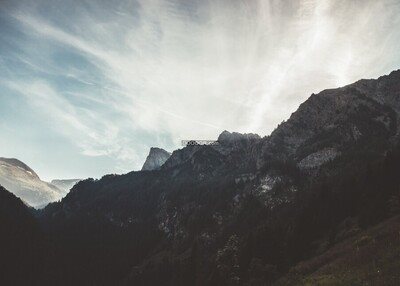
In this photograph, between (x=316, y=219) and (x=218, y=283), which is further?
(x=316, y=219)

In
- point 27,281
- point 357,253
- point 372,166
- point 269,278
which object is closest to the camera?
point 357,253

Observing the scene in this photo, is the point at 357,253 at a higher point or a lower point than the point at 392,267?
higher

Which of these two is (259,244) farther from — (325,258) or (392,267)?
(392,267)

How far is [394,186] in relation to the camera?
9044cm

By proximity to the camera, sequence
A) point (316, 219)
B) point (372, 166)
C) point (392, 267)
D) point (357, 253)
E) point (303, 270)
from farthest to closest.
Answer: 1. point (372, 166)
2. point (316, 219)
3. point (303, 270)
4. point (357, 253)
5. point (392, 267)

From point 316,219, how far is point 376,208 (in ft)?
89.0

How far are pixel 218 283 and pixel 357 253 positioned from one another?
155 ft


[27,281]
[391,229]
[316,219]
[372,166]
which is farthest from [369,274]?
[27,281]

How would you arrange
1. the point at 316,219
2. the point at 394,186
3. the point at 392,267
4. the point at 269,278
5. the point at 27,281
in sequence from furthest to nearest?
the point at 27,281
the point at 316,219
the point at 394,186
the point at 269,278
the point at 392,267

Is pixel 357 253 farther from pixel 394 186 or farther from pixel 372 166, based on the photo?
pixel 372 166

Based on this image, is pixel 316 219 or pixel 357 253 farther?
pixel 316 219

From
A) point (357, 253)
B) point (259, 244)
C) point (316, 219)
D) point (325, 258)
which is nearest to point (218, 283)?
point (259, 244)

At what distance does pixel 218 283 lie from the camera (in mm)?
94375

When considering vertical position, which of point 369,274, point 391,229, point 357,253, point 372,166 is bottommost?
point 369,274
